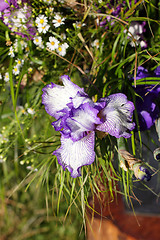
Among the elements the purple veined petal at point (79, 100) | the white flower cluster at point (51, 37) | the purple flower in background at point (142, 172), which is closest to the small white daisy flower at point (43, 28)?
the white flower cluster at point (51, 37)

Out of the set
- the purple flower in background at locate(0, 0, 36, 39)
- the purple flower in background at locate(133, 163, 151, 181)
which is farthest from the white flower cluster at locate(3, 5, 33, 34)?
the purple flower in background at locate(133, 163, 151, 181)

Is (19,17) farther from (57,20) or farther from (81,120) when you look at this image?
(81,120)

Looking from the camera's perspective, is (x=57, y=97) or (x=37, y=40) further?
(x=37, y=40)

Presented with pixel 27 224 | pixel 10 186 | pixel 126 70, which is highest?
pixel 126 70

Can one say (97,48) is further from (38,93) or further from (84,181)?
(84,181)

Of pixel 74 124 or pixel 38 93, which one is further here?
pixel 38 93

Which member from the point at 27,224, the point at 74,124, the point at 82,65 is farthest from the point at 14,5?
the point at 27,224

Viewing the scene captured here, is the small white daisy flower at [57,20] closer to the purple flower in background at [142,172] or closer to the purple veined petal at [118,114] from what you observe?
the purple veined petal at [118,114]

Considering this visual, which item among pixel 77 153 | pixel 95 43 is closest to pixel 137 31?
pixel 95 43
